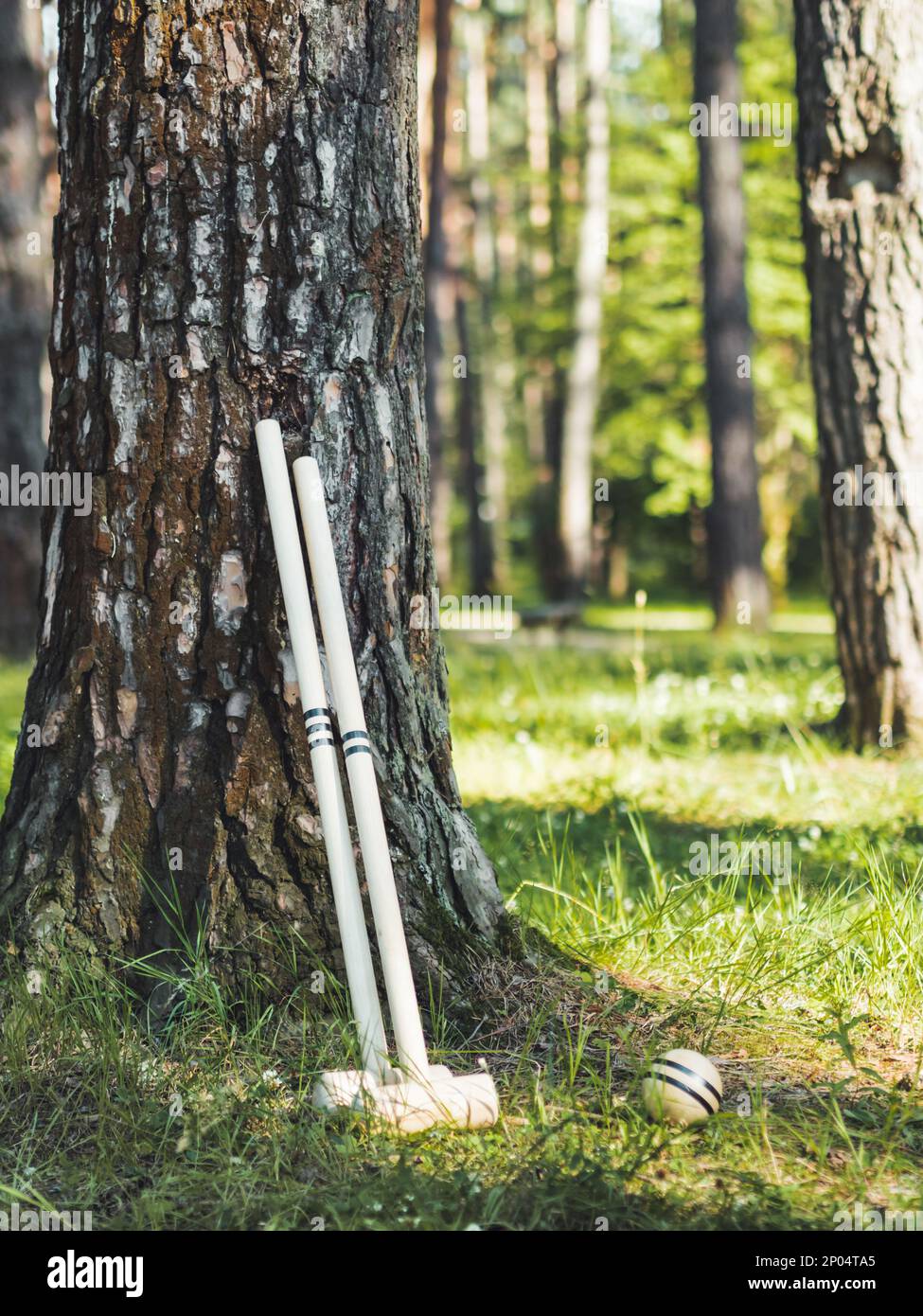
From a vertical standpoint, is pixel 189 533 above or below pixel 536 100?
below

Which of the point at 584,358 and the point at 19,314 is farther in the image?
the point at 584,358

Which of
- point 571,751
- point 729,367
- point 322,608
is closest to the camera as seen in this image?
point 322,608

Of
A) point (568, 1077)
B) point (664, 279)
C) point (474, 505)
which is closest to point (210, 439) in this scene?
point (568, 1077)

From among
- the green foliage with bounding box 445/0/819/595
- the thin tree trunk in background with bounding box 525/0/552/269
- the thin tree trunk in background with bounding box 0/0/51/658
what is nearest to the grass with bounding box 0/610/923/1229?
the thin tree trunk in background with bounding box 0/0/51/658

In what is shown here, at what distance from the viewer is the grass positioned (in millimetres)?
2057

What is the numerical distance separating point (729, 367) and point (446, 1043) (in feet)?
32.6

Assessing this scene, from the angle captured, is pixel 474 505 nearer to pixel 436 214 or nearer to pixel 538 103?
pixel 538 103

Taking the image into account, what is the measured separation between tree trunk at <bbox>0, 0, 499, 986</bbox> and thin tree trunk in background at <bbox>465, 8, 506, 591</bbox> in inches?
637

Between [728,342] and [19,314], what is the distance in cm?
641

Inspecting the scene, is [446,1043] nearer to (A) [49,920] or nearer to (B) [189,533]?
(A) [49,920]

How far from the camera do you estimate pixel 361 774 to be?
7.94ft

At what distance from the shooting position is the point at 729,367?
11.5 m
